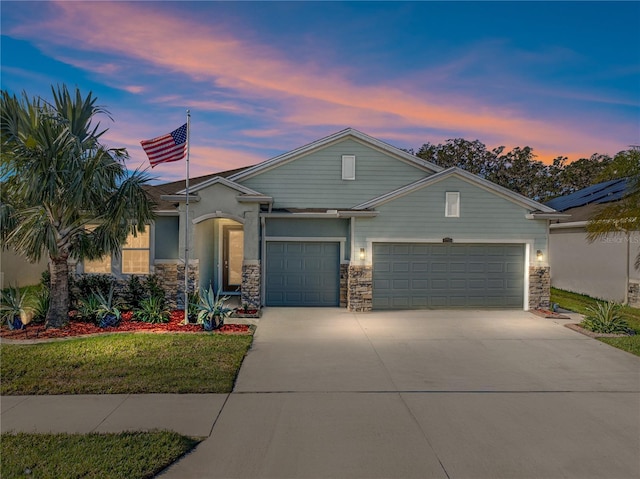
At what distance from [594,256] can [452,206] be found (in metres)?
8.05

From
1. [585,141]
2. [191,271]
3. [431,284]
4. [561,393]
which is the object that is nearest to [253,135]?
[191,271]

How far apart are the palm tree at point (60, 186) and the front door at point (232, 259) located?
4.49 meters

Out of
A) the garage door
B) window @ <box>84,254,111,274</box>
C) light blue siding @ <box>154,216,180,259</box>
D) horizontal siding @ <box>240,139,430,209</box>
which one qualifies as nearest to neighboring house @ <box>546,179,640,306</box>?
horizontal siding @ <box>240,139,430,209</box>

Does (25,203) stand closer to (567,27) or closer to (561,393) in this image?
(561,393)

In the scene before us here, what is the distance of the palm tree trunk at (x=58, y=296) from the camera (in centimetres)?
972

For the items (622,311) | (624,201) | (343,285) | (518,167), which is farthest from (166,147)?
(518,167)

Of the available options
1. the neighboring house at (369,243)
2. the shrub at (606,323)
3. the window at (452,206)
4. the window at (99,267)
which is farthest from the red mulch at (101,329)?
the shrub at (606,323)

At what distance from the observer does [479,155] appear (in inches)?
1415

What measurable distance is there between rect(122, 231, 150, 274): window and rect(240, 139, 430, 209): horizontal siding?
400 centimetres

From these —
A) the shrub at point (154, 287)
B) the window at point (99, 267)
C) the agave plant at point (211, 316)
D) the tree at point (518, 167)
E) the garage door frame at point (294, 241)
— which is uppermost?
the tree at point (518, 167)

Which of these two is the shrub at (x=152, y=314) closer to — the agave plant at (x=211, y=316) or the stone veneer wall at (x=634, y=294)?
the agave plant at (x=211, y=316)

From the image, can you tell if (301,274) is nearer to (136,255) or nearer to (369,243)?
(369,243)

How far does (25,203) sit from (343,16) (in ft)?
32.5

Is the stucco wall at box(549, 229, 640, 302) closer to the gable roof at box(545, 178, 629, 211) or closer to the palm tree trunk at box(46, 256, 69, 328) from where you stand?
the gable roof at box(545, 178, 629, 211)
